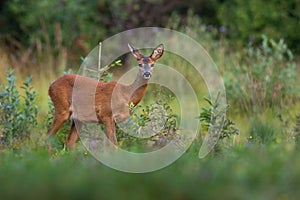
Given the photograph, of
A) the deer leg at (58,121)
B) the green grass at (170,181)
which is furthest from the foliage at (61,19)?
the green grass at (170,181)

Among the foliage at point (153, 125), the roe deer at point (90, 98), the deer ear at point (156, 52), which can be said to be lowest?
the foliage at point (153, 125)

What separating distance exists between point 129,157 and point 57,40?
34.0 ft

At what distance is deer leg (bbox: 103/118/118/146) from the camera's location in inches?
301

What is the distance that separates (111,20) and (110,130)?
9308 mm

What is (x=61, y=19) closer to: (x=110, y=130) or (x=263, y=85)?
(x=263, y=85)

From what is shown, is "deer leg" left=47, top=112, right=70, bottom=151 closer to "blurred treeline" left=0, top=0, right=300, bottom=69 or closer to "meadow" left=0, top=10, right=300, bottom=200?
"meadow" left=0, top=10, right=300, bottom=200

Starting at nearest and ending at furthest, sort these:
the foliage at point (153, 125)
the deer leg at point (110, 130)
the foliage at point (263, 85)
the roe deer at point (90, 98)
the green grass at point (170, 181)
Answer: the green grass at point (170, 181)
the foliage at point (153, 125)
the deer leg at point (110, 130)
the roe deer at point (90, 98)
the foliage at point (263, 85)

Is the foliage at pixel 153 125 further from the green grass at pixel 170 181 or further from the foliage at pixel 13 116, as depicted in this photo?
the green grass at pixel 170 181

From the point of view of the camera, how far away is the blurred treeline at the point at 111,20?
1458 centimetres

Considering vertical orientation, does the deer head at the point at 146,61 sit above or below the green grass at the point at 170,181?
above

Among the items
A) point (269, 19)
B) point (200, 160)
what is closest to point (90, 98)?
point (200, 160)

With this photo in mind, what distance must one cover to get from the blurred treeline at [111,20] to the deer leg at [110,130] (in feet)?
20.7

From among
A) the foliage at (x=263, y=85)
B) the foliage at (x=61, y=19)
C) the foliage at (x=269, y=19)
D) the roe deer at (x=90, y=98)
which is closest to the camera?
the roe deer at (x=90, y=98)

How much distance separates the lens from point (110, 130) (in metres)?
7.73
